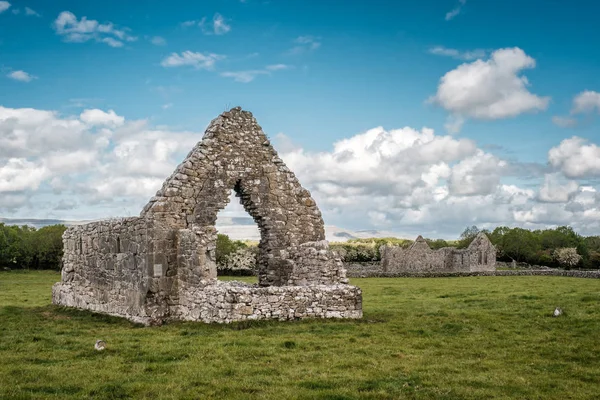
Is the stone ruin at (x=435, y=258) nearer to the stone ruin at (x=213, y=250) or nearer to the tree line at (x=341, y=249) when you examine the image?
the tree line at (x=341, y=249)

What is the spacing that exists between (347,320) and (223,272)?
4703cm

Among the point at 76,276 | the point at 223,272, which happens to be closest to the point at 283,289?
the point at 76,276

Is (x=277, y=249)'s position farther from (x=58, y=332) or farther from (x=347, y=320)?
(x=58, y=332)

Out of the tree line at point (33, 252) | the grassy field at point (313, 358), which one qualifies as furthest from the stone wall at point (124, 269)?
the tree line at point (33, 252)

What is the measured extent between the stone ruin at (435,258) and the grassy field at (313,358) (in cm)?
4524

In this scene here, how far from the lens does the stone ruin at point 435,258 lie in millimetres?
63438

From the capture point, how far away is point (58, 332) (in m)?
15.3

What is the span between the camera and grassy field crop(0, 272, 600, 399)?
29.2ft

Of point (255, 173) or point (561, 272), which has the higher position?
point (255, 173)

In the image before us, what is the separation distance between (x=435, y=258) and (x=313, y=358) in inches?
2276

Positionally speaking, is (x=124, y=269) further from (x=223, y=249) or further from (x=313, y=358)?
(x=223, y=249)

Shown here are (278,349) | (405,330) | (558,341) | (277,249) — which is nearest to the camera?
(278,349)

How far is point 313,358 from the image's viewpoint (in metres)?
11.2

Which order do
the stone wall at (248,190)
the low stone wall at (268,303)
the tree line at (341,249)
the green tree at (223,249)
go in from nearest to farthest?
the low stone wall at (268,303)
the stone wall at (248,190)
the green tree at (223,249)
the tree line at (341,249)
